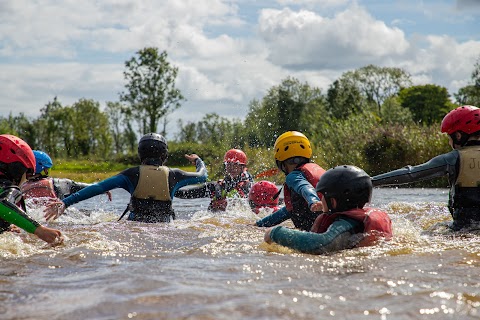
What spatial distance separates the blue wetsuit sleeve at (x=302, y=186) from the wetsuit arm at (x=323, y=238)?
848 mm

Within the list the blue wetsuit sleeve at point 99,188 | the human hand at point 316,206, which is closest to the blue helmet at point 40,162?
the blue wetsuit sleeve at point 99,188

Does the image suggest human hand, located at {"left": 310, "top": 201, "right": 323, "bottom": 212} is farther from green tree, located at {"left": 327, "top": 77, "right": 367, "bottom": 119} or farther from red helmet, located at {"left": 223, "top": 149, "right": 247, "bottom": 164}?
green tree, located at {"left": 327, "top": 77, "right": 367, "bottom": 119}

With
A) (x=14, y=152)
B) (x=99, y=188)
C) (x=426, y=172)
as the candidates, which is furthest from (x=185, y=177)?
(x=426, y=172)

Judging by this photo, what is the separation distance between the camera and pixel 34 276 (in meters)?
4.60

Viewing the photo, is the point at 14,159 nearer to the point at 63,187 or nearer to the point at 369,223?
the point at 369,223

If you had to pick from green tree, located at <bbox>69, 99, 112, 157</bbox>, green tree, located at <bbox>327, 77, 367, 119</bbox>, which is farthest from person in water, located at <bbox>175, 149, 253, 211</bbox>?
green tree, located at <bbox>327, 77, 367, 119</bbox>

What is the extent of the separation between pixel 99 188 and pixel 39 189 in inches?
79.4

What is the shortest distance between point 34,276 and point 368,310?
254cm

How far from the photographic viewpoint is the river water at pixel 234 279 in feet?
11.3

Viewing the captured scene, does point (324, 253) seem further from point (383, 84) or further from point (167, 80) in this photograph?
point (383, 84)

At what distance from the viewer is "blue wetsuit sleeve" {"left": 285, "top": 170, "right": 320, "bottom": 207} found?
20.2ft

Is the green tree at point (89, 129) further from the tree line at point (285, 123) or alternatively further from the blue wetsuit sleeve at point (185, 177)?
the blue wetsuit sleeve at point (185, 177)

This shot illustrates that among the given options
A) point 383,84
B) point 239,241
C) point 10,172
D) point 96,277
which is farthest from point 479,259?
point 383,84

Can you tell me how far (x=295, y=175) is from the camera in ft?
22.6
